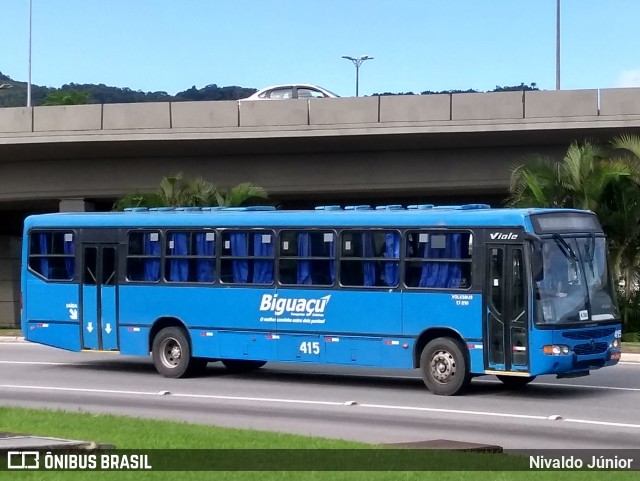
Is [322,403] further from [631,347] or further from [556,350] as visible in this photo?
[631,347]

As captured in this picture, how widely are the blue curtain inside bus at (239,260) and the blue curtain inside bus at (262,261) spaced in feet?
0.62

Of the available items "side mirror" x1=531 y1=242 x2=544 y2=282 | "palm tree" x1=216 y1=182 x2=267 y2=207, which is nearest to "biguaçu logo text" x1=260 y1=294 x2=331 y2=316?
"side mirror" x1=531 y1=242 x2=544 y2=282

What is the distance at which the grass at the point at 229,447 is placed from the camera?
1034 cm

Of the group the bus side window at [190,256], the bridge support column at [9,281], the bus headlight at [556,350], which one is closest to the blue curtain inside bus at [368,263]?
the bus side window at [190,256]

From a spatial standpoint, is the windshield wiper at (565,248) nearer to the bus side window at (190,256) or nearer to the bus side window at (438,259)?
the bus side window at (438,259)

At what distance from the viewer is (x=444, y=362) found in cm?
1959

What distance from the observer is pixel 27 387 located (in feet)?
70.7

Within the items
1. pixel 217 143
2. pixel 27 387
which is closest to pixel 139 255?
pixel 27 387

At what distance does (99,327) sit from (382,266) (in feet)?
20.1

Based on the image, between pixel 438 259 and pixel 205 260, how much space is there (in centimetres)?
478

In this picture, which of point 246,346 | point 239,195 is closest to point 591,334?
point 246,346

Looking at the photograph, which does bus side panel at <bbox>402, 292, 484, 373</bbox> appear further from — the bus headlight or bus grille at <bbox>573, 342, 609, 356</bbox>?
bus grille at <bbox>573, 342, 609, 356</bbox>

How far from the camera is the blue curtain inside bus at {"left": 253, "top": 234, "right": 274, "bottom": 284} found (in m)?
21.9

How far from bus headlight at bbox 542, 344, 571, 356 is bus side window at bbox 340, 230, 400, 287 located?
9.77 feet
